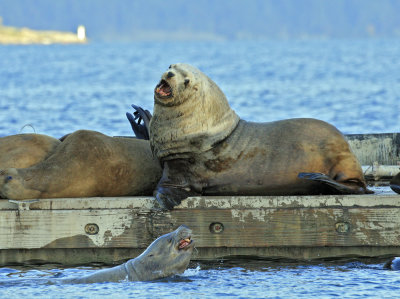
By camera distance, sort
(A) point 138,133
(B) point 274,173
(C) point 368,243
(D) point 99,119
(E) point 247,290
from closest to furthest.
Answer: (E) point 247,290
(C) point 368,243
(B) point 274,173
(A) point 138,133
(D) point 99,119

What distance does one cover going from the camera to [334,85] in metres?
53.0

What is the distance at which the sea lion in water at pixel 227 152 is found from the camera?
860 centimetres

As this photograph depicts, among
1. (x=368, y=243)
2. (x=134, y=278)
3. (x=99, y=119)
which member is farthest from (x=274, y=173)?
(x=99, y=119)

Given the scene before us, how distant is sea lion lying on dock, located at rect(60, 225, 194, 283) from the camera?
24.9 feet

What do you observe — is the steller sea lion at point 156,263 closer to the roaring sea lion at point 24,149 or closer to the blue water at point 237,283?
the blue water at point 237,283

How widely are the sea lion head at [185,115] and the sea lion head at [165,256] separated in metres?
1.20

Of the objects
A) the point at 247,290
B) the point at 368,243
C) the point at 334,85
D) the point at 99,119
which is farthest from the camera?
the point at 334,85

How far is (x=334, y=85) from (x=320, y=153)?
44.9m

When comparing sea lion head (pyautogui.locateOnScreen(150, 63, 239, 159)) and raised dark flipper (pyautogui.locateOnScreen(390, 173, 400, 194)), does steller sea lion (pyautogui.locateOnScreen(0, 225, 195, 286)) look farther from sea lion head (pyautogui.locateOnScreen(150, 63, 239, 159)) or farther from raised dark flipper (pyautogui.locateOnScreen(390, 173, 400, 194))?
raised dark flipper (pyautogui.locateOnScreen(390, 173, 400, 194))

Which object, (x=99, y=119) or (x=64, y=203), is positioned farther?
(x=99, y=119)

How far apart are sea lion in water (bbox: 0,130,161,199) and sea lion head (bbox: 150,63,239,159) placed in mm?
323

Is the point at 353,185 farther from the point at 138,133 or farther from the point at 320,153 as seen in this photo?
the point at 138,133

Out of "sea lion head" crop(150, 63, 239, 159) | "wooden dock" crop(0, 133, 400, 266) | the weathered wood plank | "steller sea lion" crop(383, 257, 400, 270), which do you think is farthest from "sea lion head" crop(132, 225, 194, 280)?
the weathered wood plank

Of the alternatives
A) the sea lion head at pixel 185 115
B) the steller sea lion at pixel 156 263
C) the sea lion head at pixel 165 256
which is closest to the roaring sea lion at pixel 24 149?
the sea lion head at pixel 185 115
